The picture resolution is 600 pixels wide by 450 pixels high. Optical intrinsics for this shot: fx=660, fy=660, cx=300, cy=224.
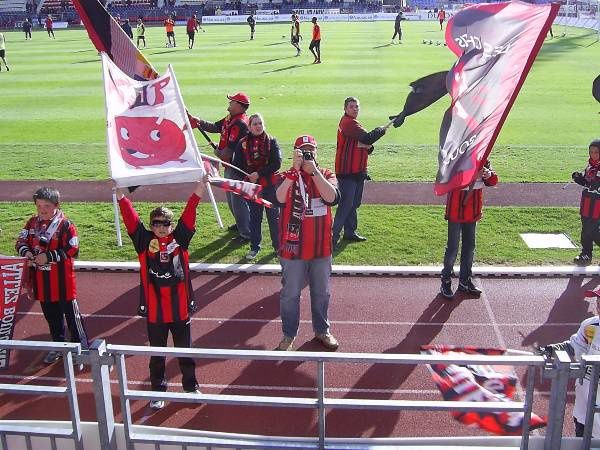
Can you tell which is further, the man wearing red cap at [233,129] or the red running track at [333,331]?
the man wearing red cap at [233,129]

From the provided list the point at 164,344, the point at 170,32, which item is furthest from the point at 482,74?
the point at 170,32

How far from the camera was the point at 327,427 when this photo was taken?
17.6 feet

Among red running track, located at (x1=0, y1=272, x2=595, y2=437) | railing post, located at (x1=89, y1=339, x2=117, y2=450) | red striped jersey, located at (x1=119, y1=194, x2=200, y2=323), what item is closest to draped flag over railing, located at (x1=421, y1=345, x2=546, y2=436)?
red running track, located at (x1=0, y1=272, x2=595, y2=437)

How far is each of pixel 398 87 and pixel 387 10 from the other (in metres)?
42.3

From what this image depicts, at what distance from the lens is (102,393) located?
3.86 metres

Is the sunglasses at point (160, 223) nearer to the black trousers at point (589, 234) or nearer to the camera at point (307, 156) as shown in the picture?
the camera at point (307, 156)

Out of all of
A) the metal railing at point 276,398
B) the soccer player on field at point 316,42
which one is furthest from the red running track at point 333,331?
the soccer player on field at point 316,42

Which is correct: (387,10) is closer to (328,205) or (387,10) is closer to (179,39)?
(179,39)

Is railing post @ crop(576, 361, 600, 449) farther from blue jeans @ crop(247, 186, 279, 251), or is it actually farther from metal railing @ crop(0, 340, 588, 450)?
blue jeans @ crop(247, 186, 279, 251)

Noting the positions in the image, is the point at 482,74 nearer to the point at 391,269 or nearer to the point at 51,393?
the point at 51,393

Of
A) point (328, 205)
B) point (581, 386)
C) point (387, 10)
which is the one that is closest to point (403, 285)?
point (328, 205)

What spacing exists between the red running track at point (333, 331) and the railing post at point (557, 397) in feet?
5.33

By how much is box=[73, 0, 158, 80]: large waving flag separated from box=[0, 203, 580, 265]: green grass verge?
264 cm

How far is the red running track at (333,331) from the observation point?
5.52 m
